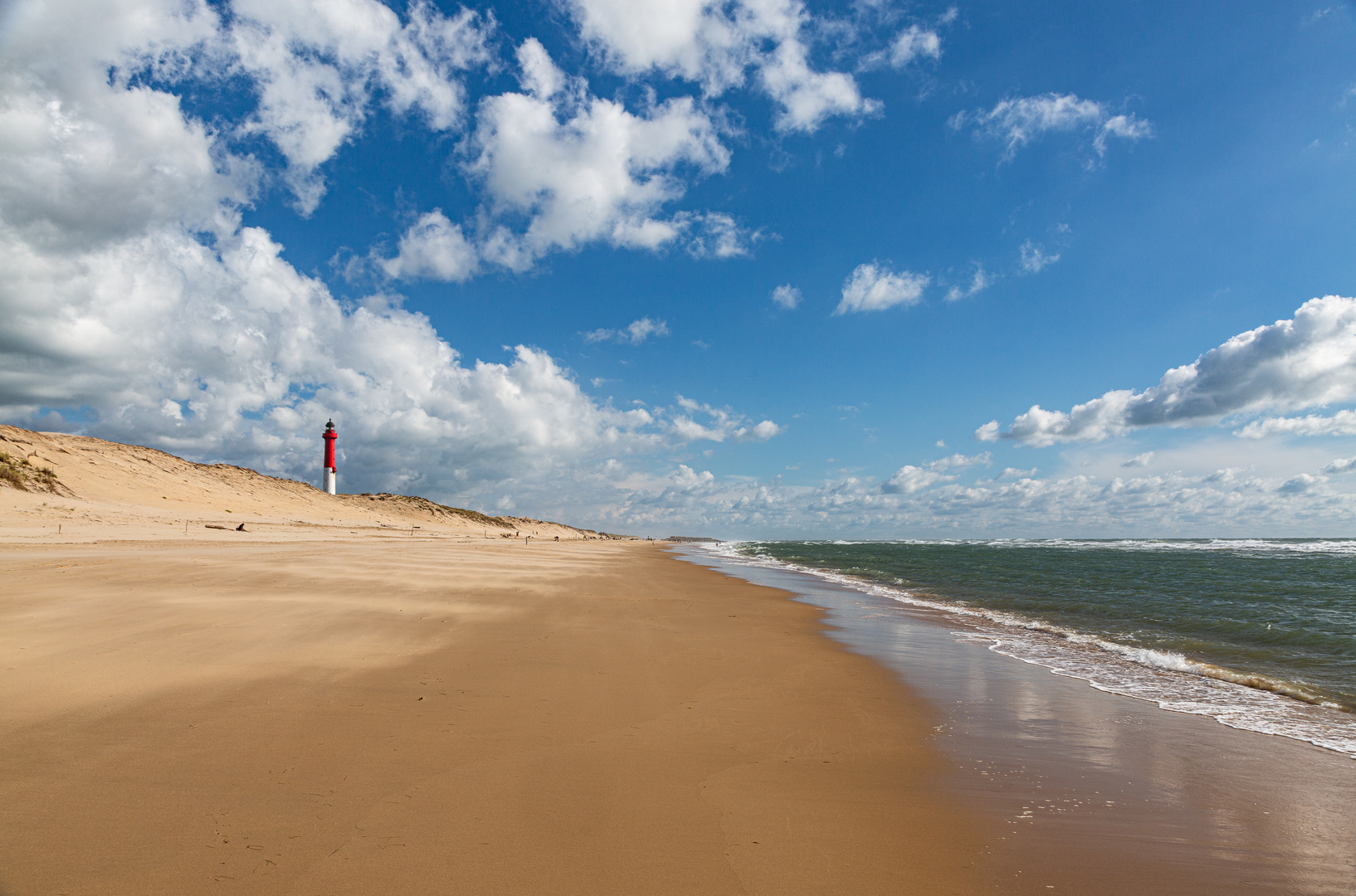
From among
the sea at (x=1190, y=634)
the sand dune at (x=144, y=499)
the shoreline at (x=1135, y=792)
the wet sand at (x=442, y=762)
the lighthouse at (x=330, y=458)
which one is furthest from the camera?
the lighthouse at (x=330, y=458)

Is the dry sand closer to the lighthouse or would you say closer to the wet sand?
the wet sand

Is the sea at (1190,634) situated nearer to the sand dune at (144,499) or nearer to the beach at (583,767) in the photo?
the beach at (583,767)

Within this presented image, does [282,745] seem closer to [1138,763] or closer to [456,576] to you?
[1138,763]

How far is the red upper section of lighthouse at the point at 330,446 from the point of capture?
6838cm

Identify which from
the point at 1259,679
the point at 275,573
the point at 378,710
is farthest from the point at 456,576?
the point at 1259,679

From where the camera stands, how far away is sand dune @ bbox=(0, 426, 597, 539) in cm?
2394

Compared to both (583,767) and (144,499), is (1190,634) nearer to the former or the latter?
(583,767)

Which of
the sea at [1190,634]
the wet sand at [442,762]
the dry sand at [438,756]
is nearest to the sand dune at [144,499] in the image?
the dry sand at [438,756]

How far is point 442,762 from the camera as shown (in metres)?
4.25

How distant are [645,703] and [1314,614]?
17.9m

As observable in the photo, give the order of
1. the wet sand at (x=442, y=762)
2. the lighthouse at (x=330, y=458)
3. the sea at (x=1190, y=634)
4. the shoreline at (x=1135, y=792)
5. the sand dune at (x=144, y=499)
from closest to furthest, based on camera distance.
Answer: the wet sand at (x=442, y=762) < the shoreline at (x=1135, y=792) < the sea at (x=1190, y=634) < the sand dune at (x=144, y=499) < the lighthouse at (x=330, y=458)

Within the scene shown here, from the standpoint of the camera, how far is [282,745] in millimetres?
4355

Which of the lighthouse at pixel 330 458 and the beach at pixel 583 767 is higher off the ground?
the lighthouse at pixel 330 458

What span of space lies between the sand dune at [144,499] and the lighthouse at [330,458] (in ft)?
Result: 18.7
